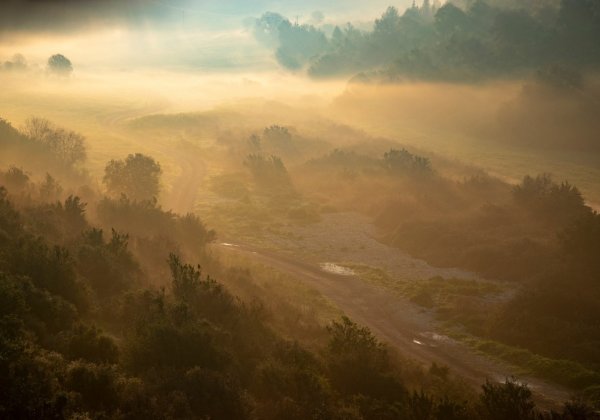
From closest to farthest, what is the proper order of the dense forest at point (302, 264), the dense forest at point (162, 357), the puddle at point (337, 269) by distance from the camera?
the dense forest at point (162, 357) < the dense forest at point (302, 264) < the puddle at point (337, 269)

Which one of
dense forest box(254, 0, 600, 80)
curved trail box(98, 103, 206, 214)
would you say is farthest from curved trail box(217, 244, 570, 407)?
dense forest box(254, 0, 600, 80)

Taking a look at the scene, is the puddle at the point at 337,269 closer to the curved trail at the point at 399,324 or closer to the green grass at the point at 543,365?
the curved trail at the point at 399,324

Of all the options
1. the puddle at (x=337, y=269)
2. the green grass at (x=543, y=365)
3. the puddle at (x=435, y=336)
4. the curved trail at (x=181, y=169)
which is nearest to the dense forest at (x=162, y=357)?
the green grass at (x=543, y=365)

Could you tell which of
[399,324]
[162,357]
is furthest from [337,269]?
[162,357]

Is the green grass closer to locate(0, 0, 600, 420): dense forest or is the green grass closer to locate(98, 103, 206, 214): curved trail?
locate(0, 0, 600, 420): dense forest

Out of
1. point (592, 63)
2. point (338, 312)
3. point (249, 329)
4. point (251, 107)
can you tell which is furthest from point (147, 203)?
point (592, 63)
